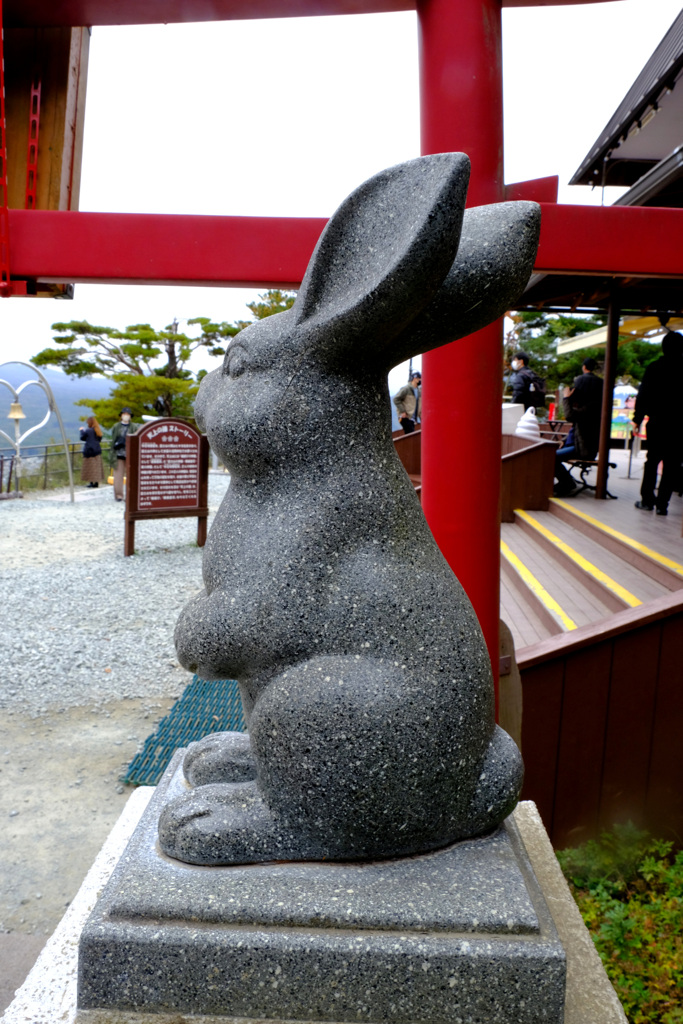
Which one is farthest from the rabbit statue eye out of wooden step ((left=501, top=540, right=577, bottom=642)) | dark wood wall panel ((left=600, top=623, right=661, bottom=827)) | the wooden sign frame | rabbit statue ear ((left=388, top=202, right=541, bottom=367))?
the wooden sign frame

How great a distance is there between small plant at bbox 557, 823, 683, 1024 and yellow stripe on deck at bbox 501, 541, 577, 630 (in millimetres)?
1239

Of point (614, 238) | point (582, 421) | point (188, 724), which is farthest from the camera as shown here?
point (582, 421)

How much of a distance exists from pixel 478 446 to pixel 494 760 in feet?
5.11

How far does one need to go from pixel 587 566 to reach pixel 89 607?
16.0ft

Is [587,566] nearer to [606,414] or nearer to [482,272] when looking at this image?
[606,414]

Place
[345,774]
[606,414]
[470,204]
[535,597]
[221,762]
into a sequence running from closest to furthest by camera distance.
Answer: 1. [345,774]
2. [221,762]
3. [470,204]
4. [535,597]
5. [606,414]

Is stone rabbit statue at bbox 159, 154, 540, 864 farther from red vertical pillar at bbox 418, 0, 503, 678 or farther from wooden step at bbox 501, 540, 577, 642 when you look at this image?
wooden step at bbox 501, 540, 577, 642

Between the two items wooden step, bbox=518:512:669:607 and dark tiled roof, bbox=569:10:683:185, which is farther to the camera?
dark tiled roof, bbox=569:10:683:185

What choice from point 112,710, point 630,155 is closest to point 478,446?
point 112,710

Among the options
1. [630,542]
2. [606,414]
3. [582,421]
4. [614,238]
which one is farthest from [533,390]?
[614,238]

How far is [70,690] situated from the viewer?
549 cm

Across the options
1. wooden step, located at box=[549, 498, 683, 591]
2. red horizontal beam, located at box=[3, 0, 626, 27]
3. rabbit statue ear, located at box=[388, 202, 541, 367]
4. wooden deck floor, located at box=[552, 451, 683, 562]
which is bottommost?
wooden step, located at box=[549, 498, 683, 591]

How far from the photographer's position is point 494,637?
10.2 feet

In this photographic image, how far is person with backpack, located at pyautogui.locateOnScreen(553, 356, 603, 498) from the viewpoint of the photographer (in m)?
8.98
